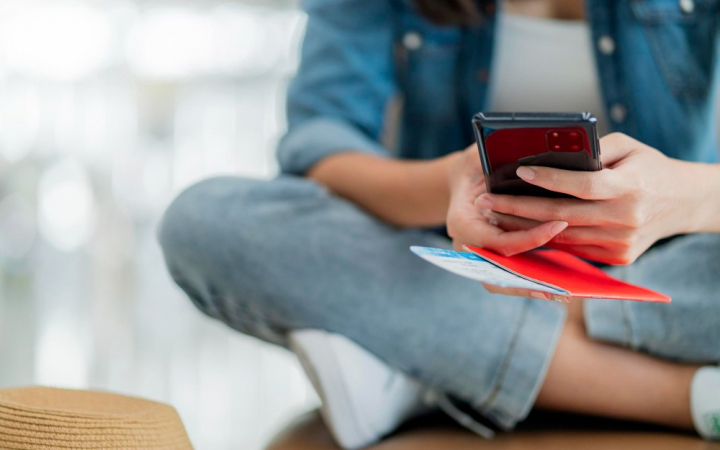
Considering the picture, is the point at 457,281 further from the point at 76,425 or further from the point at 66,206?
the point at 66,206

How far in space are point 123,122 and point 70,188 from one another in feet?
0.87

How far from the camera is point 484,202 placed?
0.54 meters

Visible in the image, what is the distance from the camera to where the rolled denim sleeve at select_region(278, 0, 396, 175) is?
3.23ft

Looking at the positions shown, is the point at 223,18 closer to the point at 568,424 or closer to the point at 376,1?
the point at 376,1

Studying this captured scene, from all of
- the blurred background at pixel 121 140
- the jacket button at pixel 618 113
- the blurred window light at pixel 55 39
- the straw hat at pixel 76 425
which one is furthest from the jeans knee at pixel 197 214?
the blurred window light at pixel 55 39

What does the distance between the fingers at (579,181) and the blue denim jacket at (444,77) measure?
16.2 inches

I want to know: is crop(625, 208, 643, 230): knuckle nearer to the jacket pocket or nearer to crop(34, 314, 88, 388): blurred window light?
the jacket pocket

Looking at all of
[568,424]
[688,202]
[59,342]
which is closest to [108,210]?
[59,342]

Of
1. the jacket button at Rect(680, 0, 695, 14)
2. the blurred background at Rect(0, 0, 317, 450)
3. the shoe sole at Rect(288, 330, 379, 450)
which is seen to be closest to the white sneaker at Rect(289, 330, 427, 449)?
the shoe sole at Rect(288, 330, 379, 450)

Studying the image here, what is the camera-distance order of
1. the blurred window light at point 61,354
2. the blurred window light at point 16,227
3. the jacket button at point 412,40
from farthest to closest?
the blurred window light at point 16,227 < the blurred window light at point 61,354 < the jacket button at point 412,40

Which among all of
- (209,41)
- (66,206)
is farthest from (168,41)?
(66,206)

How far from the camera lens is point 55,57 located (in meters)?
2.36

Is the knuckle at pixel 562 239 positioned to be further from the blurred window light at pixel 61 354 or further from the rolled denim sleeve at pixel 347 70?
the blurred window light at pixel 61 354

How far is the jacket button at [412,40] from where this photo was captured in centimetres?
98
